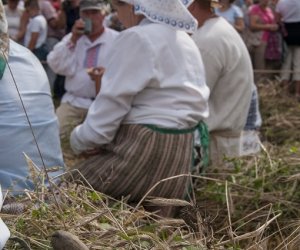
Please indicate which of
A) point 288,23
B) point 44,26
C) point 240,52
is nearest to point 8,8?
point 44,26

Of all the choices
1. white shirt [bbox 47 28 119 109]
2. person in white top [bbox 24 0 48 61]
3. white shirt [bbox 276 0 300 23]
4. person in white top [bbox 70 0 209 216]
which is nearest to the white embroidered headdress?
person in white top [bbox 70 0 209 216]

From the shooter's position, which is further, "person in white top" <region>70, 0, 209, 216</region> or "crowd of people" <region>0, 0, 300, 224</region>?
"person in white top" <region>70, 0, 209, 216</region>

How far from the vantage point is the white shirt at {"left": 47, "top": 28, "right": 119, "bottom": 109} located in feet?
19.3

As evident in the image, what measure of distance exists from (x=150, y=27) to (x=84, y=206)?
1.10 m

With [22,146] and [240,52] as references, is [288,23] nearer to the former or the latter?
[240,52]

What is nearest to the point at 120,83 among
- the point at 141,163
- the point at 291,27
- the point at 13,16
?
the point at 141,163

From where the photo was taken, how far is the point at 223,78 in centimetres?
405

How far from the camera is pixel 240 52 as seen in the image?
4.08m

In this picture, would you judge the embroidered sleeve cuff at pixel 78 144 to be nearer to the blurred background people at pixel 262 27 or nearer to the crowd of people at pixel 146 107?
the crowd of people at pixel 146 107

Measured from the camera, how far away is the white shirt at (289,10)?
8.67 m

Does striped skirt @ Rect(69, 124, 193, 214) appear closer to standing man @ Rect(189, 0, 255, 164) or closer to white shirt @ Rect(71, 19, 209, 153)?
white shirt @ Rect(71, 19, 209, 153)

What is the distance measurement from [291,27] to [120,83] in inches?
239

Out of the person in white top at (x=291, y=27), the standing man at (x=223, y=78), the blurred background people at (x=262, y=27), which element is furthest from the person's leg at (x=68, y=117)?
the blurred background people at (x=262, y=27)

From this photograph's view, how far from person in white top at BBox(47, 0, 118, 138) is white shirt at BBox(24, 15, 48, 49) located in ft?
9.61
